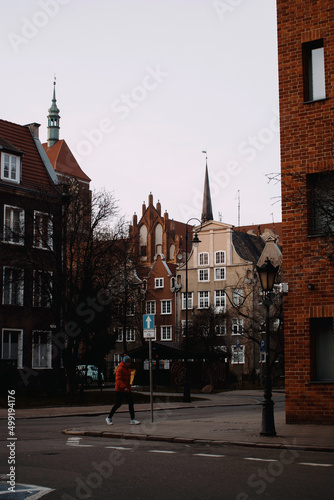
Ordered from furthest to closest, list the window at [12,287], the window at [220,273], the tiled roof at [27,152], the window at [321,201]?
the window at [220,273] → the tiled roof at [27,152] → the window at [12,287] → the window at [321,201]

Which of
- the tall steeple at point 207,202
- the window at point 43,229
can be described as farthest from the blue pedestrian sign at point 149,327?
the tall steeple at point 207,202

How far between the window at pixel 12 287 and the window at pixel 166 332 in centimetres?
3810

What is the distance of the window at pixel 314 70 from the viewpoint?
18875mm

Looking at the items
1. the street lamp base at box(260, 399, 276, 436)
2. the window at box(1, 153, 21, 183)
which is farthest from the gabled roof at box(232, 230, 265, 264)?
the street lamp base at box(260, 399, 276, 436)

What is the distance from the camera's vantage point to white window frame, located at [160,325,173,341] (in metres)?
74.5

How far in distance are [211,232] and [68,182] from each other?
118ft

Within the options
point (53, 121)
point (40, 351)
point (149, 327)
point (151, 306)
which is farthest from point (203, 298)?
point (149, 327)

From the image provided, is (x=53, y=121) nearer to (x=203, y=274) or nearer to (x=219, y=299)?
(x=203, y=274)

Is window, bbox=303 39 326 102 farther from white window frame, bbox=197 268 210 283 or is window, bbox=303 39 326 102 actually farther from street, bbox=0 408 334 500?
white window frame, bbox=197 268 210 283

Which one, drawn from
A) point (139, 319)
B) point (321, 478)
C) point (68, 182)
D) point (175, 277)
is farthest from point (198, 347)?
point (321, 478)

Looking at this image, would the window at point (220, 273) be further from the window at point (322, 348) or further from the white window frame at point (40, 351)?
the window at point (322, 348)

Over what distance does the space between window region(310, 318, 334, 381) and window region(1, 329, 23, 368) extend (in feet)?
73.2

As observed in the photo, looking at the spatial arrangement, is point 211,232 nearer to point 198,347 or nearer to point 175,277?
point 175,277

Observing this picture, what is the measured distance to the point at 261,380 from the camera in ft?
187
